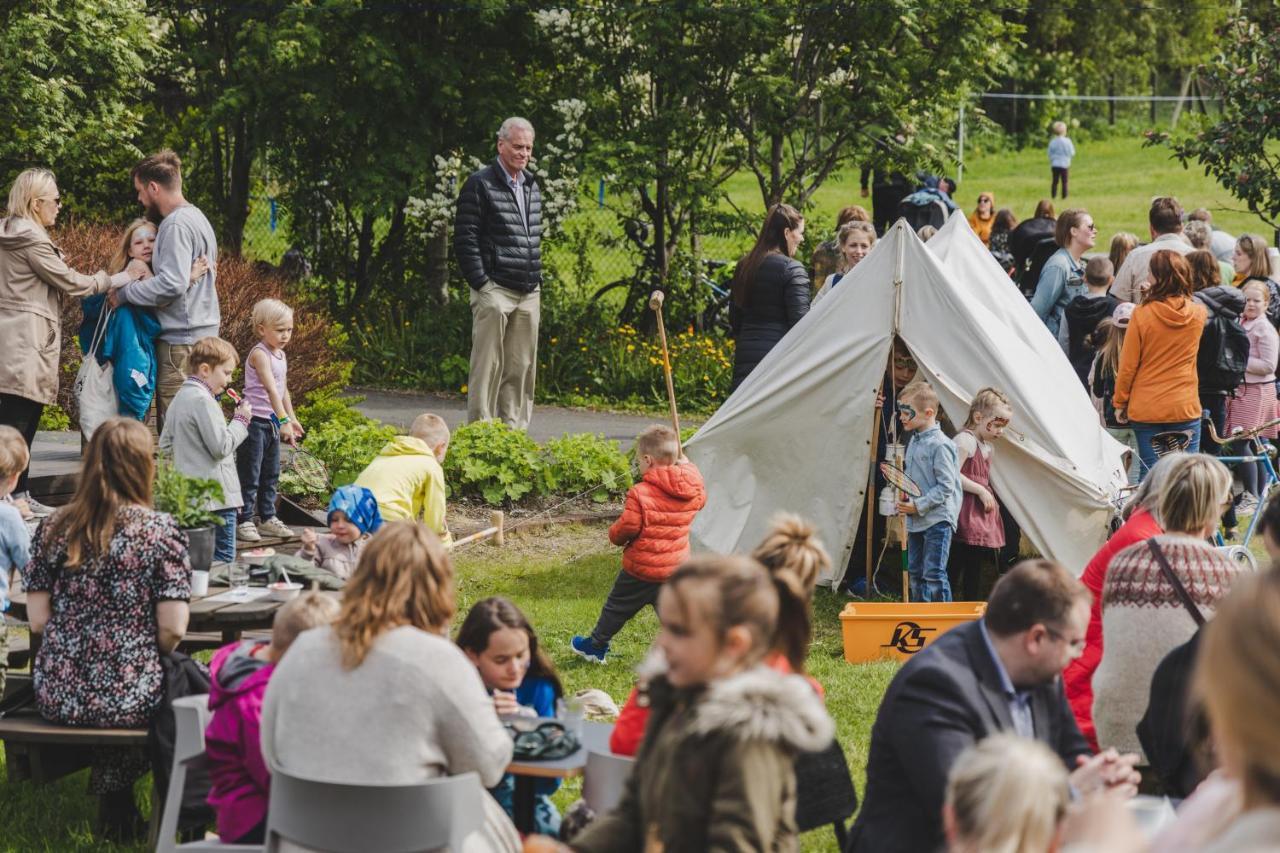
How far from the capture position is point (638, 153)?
15234 millimetres

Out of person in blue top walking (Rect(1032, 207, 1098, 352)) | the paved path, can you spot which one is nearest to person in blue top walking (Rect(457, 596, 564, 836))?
person in blue top walking (Rect(1032, 207, 1098, 352))

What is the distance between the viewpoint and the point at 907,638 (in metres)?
8.06

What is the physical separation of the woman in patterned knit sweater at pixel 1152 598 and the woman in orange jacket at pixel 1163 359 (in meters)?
4.45

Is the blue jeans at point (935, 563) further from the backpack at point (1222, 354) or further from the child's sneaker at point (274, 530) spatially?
the child's sneaker at point (274, 530)

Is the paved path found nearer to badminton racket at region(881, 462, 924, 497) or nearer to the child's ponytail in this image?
badminton racket at region(881, 462, 924, 497)

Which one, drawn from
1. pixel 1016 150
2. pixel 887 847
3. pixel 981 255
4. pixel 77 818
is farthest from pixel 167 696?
pixel 1016 150

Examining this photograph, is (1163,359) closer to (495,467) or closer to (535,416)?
(495,467)

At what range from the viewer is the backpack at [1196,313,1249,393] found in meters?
10.4

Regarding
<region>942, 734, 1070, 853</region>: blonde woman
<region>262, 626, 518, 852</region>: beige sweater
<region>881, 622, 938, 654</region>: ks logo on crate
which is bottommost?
<region>881, 622, 938, 654</region>: ks logo on crate

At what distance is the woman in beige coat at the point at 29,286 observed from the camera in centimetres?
872

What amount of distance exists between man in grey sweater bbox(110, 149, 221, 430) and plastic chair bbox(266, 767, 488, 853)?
17.0 ft

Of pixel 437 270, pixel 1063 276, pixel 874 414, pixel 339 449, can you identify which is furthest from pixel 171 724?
pixel 437 270

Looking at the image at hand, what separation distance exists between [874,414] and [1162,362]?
216cm

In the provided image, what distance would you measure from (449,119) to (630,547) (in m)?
8.89
